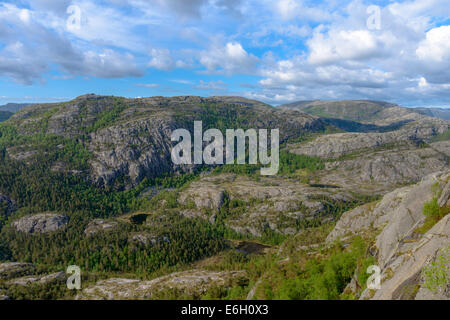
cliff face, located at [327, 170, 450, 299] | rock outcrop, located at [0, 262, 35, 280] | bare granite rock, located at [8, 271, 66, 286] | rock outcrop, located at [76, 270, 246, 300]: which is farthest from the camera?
rock outcrop, located at [0, 262, 35, 280]

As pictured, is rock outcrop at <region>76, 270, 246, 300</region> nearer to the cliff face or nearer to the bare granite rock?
the bare granite rock

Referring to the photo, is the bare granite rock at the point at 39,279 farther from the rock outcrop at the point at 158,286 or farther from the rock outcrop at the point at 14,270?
the rock outcrop at the point at 158,286

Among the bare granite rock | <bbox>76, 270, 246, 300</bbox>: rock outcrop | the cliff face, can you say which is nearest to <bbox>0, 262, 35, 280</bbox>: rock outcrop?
the bare granite rock

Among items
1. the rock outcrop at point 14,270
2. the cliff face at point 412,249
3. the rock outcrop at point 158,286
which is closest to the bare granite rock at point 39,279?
the rock outcrop at point 14,270

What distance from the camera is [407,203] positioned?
201 feet

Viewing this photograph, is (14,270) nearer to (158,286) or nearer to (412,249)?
(158,286)

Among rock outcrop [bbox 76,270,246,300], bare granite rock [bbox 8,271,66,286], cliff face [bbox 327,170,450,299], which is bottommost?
bare granite rock [bbox 8,271,66,286]

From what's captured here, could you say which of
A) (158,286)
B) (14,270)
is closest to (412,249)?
(158,286)
